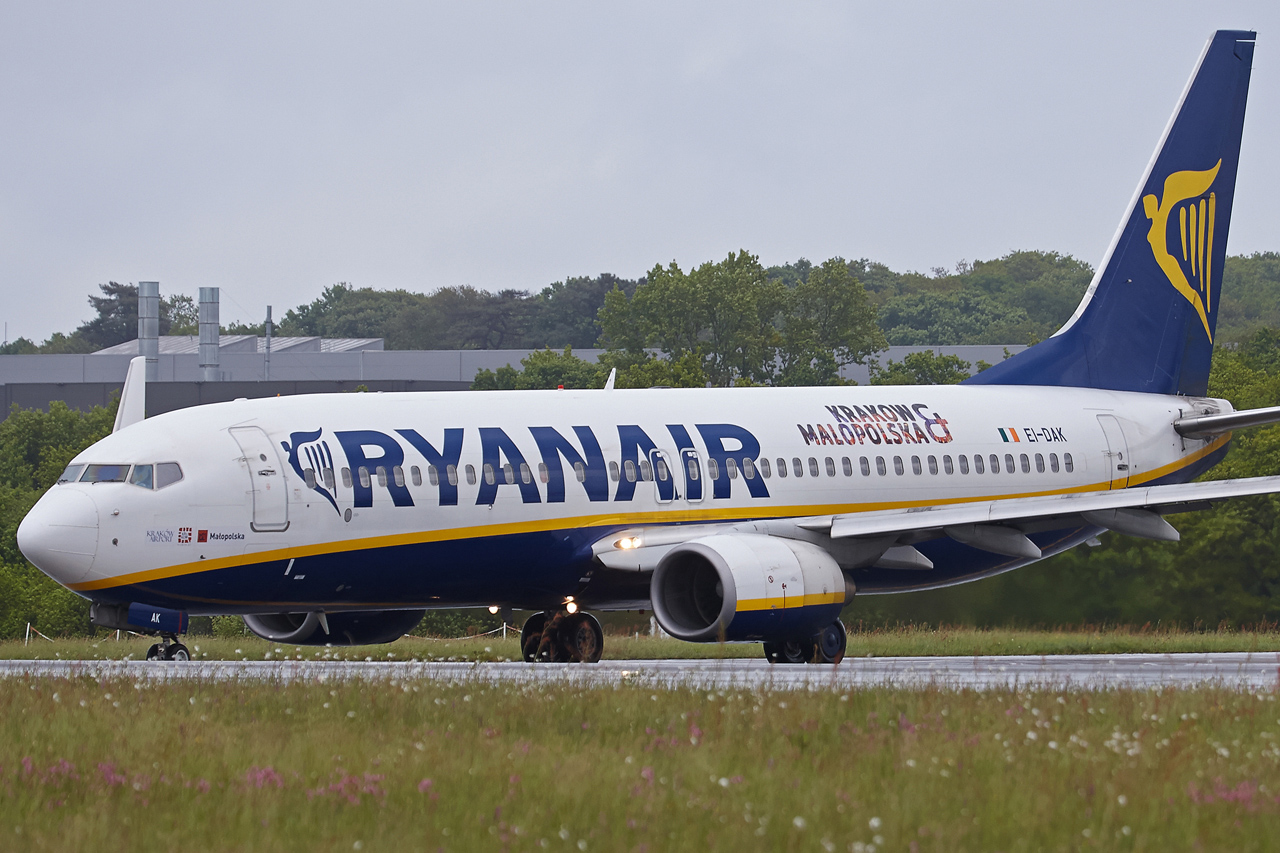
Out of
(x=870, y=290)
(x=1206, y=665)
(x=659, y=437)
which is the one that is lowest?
(x=1206, y=665)

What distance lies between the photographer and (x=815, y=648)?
82.6 ft

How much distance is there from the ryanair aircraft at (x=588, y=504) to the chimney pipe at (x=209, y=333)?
246ft

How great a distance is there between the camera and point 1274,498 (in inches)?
2093

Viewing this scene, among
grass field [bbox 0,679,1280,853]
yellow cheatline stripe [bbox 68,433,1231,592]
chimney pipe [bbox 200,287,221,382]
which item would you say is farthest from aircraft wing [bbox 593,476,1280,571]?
chimney pipe [bbox 200,287,221,382]

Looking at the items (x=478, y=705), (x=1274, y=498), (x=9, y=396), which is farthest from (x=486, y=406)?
(x=9, y=396)

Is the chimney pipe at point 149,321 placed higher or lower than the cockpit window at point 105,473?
higher

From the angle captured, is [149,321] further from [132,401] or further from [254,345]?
[132,401]

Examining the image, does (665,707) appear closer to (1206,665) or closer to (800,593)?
(800,593)

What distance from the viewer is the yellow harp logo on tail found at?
3262cm

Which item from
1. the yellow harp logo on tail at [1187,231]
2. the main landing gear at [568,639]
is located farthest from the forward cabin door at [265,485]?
the yellow harp logo on tail at [1187,231]

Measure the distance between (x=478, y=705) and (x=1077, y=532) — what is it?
17109 millimetres

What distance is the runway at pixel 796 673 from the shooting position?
18.8 meters

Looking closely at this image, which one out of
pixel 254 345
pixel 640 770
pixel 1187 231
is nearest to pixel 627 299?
pixel 254 345

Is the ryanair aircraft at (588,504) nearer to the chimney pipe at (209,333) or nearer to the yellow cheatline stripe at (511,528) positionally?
the yellow cheatline stripe at (511,528)
